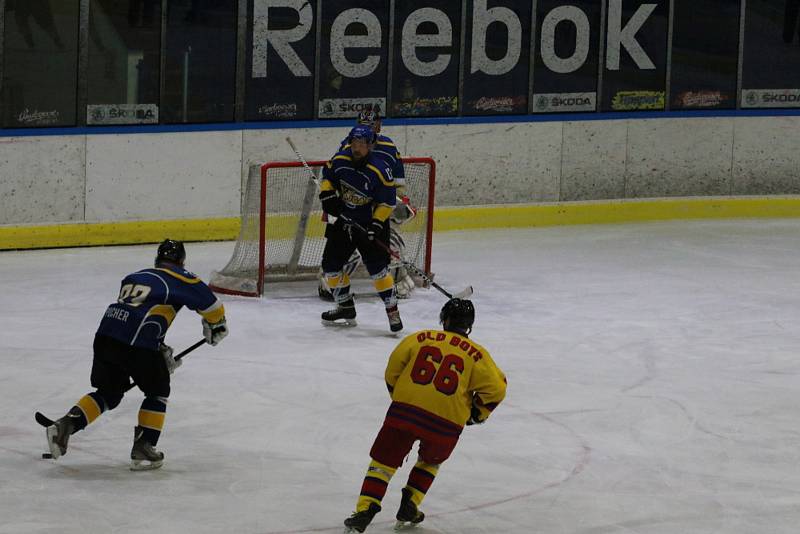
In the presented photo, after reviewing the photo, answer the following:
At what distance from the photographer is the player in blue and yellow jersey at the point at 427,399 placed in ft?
18.5

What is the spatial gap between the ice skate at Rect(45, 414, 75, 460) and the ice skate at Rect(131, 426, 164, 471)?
10.9 inches

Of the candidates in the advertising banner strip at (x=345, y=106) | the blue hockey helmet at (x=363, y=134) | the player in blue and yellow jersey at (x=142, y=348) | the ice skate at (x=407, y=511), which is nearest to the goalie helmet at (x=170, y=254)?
the player in blue and yellow jersey at (x=142, y=348)

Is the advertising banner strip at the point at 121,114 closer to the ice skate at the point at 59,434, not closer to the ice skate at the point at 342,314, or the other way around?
the ice skate at the point at 342,314

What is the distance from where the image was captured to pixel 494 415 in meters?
7.63

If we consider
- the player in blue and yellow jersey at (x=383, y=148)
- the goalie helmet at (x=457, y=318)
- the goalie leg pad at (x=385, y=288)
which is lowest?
the goalie leg pad at (x=385, y=288)

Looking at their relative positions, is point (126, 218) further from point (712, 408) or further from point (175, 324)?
point (712, 408)

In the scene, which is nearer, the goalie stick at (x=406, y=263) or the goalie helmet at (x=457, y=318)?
the goalie helmet at (x=457, y=318)

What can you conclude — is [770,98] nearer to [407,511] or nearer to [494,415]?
[494,415]

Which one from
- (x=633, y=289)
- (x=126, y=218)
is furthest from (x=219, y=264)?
(x=633, y=289)

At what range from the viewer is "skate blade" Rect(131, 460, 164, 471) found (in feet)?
A: 21.5

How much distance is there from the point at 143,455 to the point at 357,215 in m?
3.29

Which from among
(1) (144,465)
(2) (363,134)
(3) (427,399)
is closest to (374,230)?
(2) (363,134)

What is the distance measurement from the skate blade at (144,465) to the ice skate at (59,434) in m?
0.31

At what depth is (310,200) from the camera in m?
10.8
